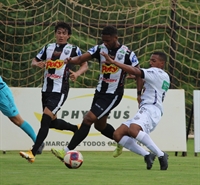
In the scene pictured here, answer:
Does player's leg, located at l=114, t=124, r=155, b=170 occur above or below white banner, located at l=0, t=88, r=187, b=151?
above

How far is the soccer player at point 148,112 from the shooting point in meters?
9.01

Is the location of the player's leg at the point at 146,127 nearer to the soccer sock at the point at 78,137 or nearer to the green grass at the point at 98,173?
the green grass at the point at 98,173

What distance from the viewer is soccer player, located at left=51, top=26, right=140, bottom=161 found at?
9.63 metres

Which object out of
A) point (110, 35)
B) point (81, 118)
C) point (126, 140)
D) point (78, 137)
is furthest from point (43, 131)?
point (81, 118)

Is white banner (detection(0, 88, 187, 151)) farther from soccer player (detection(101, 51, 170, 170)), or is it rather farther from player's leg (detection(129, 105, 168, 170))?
player's leg (detection(129, 105, 168, 170))

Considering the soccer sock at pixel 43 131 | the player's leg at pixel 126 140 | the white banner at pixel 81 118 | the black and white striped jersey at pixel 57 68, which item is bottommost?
the white banner at pixel 81 118

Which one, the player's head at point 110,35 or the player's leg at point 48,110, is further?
the player's leg at point 48,110

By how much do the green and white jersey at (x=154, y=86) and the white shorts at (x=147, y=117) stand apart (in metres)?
0.07

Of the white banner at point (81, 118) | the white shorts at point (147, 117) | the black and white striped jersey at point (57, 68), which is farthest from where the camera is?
the white banner at point (81, 118)

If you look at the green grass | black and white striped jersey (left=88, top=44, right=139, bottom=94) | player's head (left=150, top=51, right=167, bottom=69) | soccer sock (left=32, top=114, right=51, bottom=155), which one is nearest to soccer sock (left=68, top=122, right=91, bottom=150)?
the green grass

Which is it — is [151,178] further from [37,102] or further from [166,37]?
[166,37]

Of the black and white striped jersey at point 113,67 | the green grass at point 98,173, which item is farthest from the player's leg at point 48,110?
the black and white striped jersey at point 113,67

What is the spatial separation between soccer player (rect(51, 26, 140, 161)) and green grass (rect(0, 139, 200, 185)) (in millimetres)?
494

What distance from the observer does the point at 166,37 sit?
595 inches
